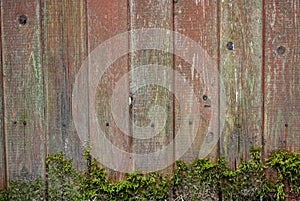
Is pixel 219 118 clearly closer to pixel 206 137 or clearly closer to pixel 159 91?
pixel 206 137

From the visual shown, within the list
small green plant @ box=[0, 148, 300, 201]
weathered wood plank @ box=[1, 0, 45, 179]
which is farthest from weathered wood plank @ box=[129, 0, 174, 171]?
weathered wood plank @ box=[1, 0, 45, 179]

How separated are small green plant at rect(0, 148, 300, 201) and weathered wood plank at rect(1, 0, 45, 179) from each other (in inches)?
3.5

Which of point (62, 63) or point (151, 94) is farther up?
point (62, 63)

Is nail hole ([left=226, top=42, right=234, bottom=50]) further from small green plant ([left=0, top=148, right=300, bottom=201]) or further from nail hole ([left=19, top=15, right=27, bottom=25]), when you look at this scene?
nail hole ([left=19, top=15, right=27, bottom=25])

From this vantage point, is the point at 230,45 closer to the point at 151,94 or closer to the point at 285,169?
the point at 151,94

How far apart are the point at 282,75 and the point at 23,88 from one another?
4.48 feet

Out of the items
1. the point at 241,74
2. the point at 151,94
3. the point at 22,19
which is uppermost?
the point at 22,19

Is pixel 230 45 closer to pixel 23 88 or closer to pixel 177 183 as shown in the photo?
pixel 177 183

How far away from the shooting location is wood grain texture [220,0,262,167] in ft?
7.80

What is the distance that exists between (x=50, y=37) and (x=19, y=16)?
0.20 metres

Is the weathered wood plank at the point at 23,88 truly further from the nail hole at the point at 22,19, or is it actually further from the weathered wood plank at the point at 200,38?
the weathered wood plank at the point at 200,38

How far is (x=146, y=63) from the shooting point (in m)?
2.42

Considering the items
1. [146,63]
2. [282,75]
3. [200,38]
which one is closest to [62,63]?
[146,63]

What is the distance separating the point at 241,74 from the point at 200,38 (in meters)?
0.29
